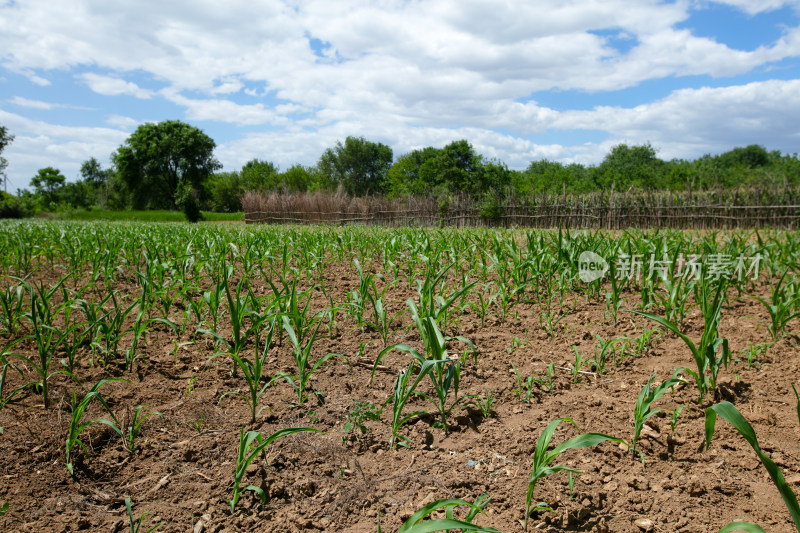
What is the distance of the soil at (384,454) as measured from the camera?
1.45 m

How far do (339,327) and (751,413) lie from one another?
2.28m

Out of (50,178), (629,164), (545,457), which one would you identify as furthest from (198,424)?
(50,178)

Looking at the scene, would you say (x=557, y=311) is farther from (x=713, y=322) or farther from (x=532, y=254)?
(x=713, y=322)

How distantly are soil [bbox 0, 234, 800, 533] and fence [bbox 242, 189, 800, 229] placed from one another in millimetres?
6735

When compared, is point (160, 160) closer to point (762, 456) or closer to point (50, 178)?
point (50, 178)

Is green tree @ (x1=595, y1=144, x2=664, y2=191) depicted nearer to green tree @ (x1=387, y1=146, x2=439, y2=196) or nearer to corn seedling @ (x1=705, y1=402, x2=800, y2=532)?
green tree @ (x1=387, y1=146, x2=439, y2=196)

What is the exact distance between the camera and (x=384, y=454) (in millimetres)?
1798

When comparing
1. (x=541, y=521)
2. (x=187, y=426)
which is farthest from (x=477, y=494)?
(x=187, y=426)

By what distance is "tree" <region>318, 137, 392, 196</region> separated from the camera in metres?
65.7

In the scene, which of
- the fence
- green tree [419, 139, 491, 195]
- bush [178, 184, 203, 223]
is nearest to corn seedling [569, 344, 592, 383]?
the fence

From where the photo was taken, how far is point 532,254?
12.9ft

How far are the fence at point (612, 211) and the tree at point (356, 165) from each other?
149 ft

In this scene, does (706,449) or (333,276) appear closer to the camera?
(706,449)

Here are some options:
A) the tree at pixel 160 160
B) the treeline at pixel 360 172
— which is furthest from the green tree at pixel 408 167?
the tree at pixel 160 160
